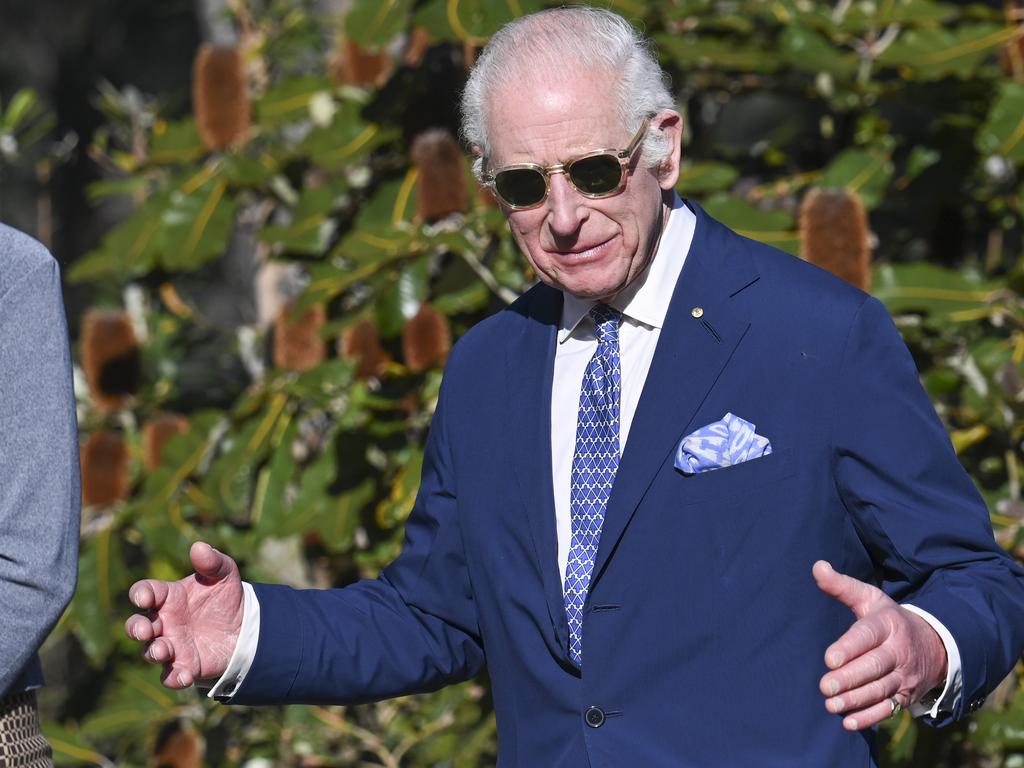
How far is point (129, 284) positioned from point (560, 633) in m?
2.43

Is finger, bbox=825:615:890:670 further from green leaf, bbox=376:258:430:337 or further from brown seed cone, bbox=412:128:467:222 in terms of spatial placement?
brown seed cone, bbox=412:128:467:222

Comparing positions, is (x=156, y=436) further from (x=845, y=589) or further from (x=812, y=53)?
(x=845, y=589)

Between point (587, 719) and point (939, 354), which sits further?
point (939, 354)

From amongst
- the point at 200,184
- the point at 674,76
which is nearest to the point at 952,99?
the point at 674,76

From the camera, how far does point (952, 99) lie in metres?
3.23

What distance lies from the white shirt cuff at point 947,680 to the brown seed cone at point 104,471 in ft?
8.14

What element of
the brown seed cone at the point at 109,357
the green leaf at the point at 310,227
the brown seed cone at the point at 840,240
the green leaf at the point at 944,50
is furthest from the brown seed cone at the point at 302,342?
the green leaf at the point at 944,50

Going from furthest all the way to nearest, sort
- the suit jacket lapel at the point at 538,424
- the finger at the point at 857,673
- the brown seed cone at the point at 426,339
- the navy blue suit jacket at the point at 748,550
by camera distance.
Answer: the brown seed cone at the point at 426,339
the suit jacket lapel at the point at 538,424
the navy blue suit jacket at the point at 748,550
the finger at the point at 857,673

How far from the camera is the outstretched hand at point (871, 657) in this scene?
1415 mm

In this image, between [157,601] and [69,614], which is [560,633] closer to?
[157,601]

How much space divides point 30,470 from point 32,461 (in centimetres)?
1

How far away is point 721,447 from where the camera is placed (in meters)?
1.72

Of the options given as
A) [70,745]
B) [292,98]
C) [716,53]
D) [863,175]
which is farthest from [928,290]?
[70,745]

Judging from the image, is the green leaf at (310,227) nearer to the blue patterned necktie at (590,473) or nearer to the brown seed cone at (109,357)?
the brown seed cone at (109,357)
